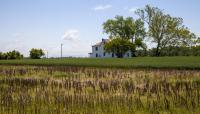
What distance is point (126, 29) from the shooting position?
353ft

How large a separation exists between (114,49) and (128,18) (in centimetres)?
1226

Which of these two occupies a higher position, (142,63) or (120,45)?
(120,45)

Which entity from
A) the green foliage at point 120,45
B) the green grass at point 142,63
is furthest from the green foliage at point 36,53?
the green grass at point 142,63

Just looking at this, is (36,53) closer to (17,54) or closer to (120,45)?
(17,54)

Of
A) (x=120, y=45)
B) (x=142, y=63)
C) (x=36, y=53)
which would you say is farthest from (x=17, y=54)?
(x=142, y=63)

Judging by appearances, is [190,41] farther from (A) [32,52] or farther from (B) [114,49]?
(A) [32,52]

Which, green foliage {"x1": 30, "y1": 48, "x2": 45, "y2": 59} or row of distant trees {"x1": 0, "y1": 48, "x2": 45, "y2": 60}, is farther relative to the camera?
green foliage {"x1": 30, "y1": 48, "x2": 45, "y2": 59}

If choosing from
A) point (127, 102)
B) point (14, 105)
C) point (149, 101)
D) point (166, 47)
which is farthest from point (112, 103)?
point (166, 47)

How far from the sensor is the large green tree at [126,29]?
348 ft

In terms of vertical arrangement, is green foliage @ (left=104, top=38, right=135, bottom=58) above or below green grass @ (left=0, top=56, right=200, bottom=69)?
above

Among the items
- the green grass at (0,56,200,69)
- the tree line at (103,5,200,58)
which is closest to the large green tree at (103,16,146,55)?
the tree line at (103,5,200,58)

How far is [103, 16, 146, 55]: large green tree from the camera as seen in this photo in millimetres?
106000

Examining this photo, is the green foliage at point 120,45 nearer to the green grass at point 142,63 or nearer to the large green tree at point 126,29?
the large green tree at point 126,29

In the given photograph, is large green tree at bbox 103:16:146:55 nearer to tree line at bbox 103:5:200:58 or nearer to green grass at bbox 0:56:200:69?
tree line at bbox 103:5:200:58
